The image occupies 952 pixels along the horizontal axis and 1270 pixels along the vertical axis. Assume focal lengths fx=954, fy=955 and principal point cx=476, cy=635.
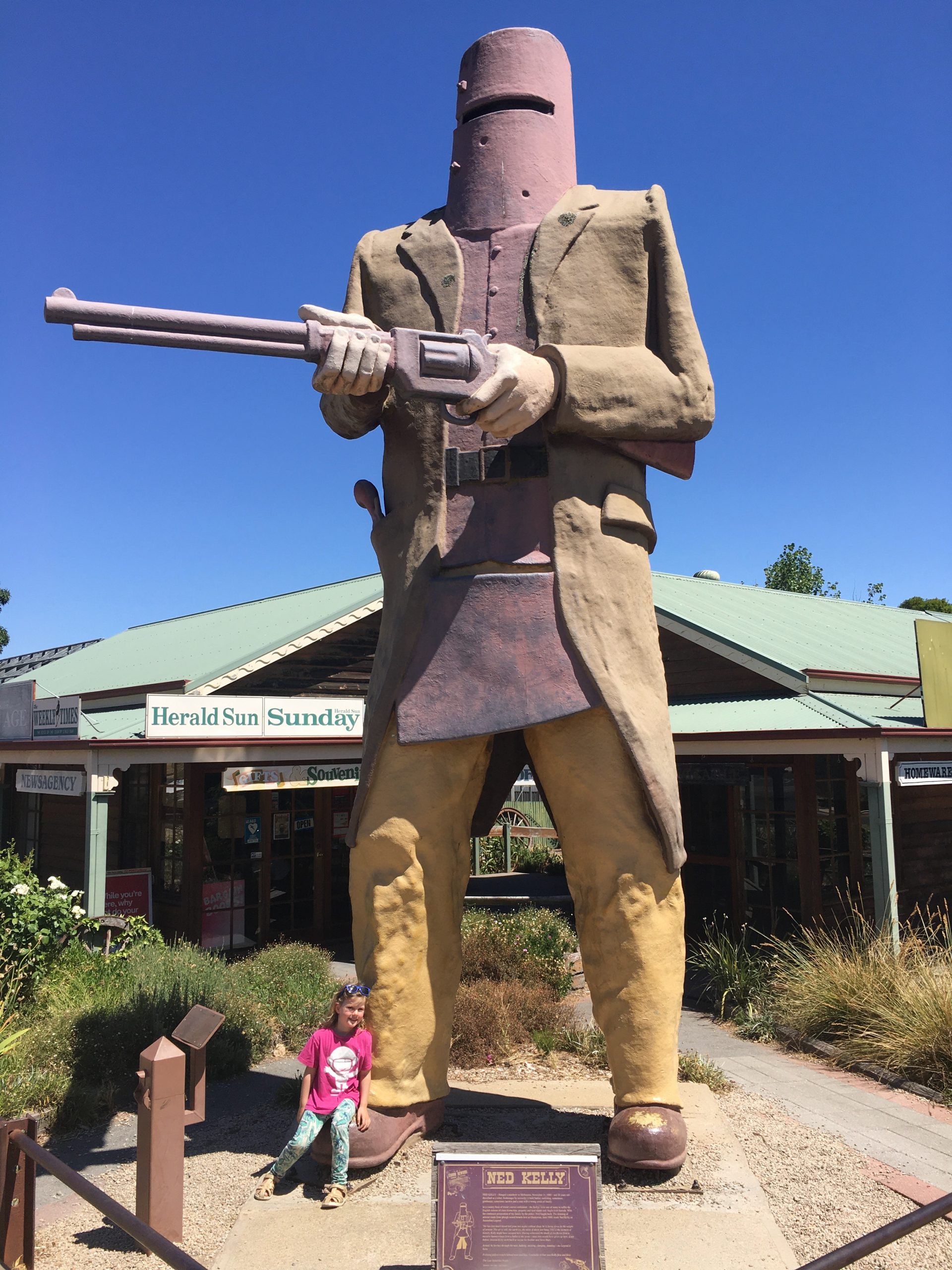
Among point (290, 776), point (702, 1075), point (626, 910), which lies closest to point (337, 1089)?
point (626, 910)

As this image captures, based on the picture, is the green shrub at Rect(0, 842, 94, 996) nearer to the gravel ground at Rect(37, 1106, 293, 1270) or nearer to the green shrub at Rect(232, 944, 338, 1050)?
the green shrub at Rect(232, 944, 338, 1050)

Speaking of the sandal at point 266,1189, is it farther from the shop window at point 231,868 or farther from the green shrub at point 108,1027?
the shop window at point 231,868

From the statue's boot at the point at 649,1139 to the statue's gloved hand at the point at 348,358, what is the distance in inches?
107

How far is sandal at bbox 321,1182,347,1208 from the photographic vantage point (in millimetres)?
3328

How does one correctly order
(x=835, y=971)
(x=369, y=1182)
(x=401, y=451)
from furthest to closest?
(x=835, y=971) < (x=401, y=451) < (x=369, y=1182)

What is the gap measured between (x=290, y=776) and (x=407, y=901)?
215 inches

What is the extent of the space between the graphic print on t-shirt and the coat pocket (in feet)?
7.21

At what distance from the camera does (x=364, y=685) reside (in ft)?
37.5

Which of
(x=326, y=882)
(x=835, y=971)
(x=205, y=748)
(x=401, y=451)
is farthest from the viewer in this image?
(x=326, y=882)

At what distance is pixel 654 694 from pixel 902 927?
7.25 m

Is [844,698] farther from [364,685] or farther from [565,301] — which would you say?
[565,301]

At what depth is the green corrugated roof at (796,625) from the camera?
9508 mm

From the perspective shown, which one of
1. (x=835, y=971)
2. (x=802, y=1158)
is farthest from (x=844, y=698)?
(x=802, y=1158)

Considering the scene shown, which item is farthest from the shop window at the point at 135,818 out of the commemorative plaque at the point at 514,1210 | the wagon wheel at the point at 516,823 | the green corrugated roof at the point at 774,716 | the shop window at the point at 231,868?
the commemorative plaque at the point at 514,1210
